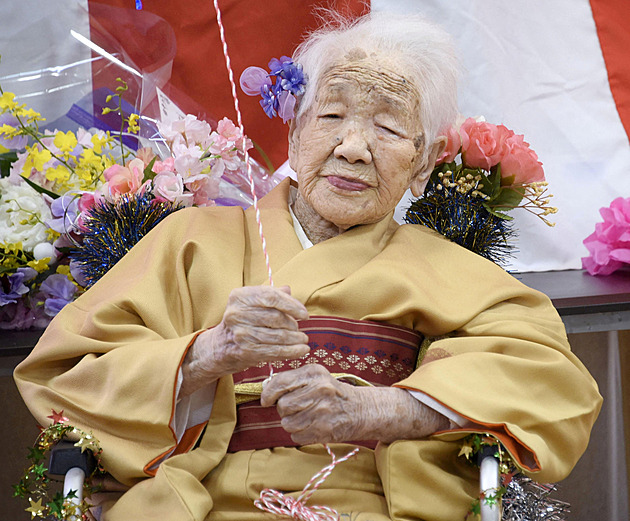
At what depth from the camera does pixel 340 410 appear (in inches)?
60.2

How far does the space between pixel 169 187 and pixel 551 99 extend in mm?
1608

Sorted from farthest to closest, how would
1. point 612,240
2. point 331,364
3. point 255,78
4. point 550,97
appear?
point 550,97
point 612,240
point 255,78
point 331,364

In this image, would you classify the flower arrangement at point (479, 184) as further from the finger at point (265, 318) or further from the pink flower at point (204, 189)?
the finger at point (265, 318)

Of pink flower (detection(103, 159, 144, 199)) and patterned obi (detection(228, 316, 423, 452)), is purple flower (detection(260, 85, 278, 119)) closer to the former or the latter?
pink flower (detection(103, 159, 144, 199))

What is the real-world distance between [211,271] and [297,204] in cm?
34

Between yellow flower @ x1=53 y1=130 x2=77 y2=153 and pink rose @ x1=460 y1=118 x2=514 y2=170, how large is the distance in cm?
106

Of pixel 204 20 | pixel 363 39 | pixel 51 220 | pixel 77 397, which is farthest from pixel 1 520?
pixel 363 39

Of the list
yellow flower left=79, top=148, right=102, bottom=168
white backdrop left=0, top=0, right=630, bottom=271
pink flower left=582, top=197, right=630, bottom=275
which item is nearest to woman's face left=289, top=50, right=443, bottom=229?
yellow flower left=79, top=148, right=102, bottom=168

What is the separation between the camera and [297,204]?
2.07 meters

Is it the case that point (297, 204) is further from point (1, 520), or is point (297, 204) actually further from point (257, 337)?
point (1, 520)

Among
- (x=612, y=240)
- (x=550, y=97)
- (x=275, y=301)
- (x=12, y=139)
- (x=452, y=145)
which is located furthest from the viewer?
(x=550, y=97)

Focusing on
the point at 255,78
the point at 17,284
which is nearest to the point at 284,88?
the point at 255,78

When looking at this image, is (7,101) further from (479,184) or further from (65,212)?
(479,184)

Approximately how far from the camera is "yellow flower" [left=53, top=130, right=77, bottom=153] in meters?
2.27
